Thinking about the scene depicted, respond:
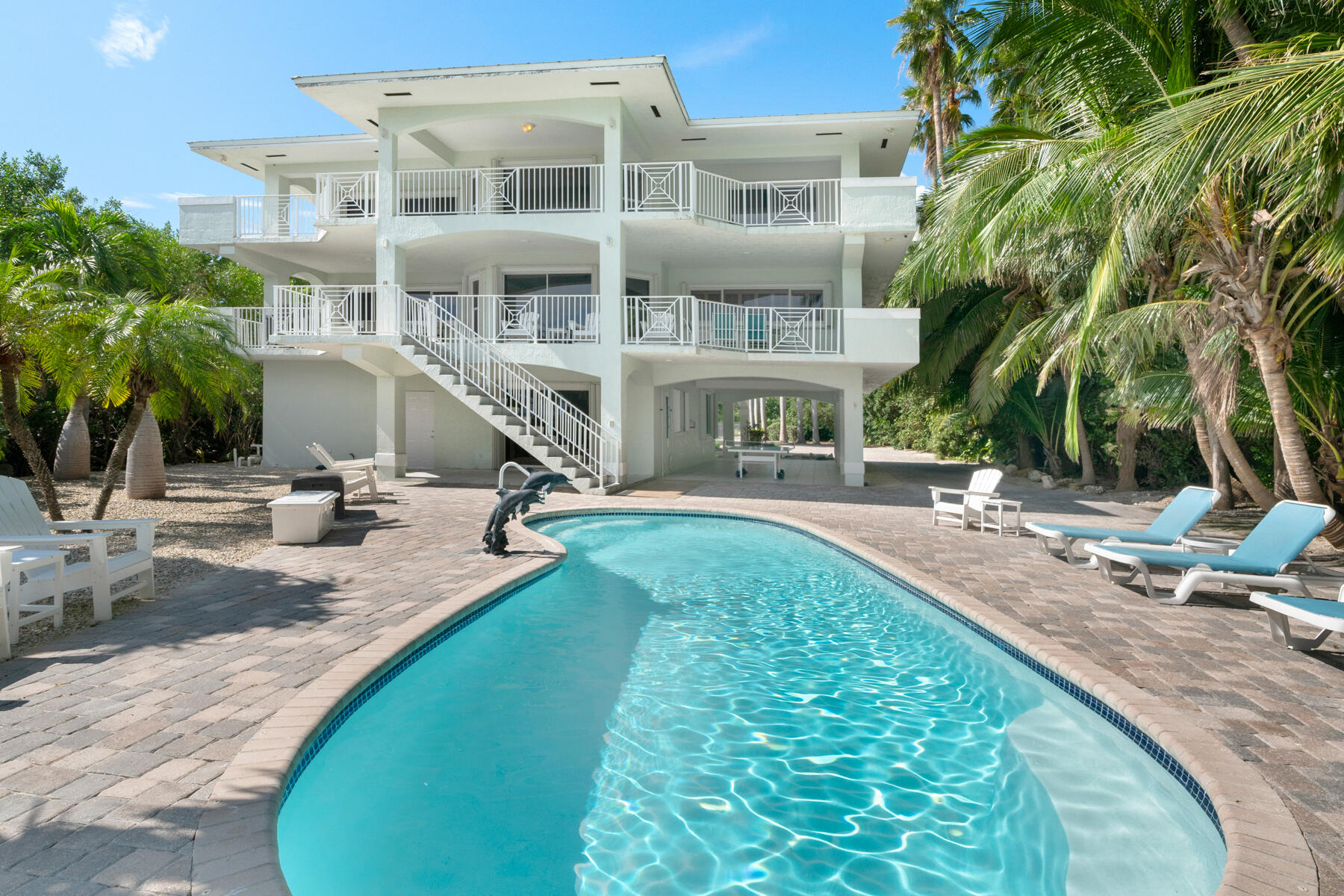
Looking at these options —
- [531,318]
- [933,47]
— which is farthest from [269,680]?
[933,47]

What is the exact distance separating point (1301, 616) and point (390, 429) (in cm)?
1598

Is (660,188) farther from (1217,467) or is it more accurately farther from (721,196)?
(1217,467)

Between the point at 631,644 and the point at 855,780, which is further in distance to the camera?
the point at 631,644

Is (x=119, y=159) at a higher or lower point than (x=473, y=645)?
higher

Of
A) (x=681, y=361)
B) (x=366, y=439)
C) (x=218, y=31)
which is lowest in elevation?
(x=366, y=439)

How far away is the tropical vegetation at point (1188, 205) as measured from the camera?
5.36m

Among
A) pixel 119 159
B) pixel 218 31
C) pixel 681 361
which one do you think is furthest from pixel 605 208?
pixel 119 159

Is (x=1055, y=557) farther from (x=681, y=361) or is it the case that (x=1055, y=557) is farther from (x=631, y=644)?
(x=681, y=361)

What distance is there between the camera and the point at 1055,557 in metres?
8.25

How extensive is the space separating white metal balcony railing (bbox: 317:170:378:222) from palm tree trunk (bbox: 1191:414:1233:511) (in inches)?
648

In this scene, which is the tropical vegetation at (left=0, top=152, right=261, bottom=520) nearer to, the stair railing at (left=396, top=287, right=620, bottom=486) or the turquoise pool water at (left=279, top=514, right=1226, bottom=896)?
the stair railing at (left=396, top=287, right=620, bottom=486)

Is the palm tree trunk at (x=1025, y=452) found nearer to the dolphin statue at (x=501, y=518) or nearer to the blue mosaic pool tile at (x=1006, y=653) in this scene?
the blue mosaic pool tile at (x=1006, y=653)

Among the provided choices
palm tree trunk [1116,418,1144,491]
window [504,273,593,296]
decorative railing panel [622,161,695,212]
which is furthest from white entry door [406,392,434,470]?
palm tree trunk [1116,418,1144,491]

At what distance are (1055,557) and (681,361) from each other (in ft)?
33.0
